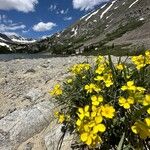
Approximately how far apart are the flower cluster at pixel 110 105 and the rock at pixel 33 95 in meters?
2.42

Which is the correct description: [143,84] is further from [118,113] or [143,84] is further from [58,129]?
[58,129]

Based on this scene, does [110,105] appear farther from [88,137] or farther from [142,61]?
[88,137]

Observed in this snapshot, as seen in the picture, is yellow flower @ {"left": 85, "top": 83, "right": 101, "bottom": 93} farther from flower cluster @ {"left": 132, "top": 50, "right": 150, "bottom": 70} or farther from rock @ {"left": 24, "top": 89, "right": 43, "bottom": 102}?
rock @ {"left": 24, "top": 89, "right": 43, "bottom": 102}

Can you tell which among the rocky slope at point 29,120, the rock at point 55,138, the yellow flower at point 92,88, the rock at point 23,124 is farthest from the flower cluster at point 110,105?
the rock at point 23,124

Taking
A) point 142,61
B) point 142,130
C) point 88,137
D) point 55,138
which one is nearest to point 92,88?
point 142,61

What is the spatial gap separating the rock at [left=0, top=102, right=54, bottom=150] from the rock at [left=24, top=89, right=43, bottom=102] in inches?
45.5

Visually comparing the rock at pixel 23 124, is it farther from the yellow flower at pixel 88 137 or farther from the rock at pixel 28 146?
the yellow flower at pixel 88 137

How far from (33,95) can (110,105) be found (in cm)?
542

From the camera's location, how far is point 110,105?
5629 mm

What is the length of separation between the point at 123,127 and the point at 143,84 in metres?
1.11

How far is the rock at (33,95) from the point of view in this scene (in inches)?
412

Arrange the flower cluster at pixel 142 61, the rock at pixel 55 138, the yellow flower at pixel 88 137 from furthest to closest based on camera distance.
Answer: the rock at pixel 55 138
the flower cluster at pixel 142 61
the yellow flower at pixel 88 137

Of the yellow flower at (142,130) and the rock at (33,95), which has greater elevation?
the yellow flower at (142,130)

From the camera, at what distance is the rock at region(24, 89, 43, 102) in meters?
10.5
